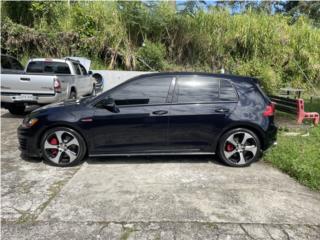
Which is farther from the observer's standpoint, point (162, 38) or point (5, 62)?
point (162, 38)

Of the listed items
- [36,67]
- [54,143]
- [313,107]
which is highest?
[36,67]

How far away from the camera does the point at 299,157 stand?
20.0ft

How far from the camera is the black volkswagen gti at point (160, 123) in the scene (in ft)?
19.2

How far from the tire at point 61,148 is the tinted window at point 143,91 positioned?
96cm

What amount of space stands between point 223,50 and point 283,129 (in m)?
9.13

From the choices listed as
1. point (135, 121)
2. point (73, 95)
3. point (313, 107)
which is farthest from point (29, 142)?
point (313, 107)

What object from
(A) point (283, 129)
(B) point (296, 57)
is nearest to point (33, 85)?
(A) point (283, 129)

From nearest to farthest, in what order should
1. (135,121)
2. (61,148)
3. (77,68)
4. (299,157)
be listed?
(135,121), (61,148), (299,157), (77,68)

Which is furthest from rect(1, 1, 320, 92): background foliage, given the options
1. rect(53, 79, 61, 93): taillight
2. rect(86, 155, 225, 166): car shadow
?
rect(86, 155, 225, 166): car shadow

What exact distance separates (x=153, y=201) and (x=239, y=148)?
6.92 feet

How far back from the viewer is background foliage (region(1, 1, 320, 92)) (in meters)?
16.1

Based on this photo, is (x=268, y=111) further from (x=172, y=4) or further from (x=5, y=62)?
(x=172, y=4)

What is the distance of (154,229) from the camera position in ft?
12.5

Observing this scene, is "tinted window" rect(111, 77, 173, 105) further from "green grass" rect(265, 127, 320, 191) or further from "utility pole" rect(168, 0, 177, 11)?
"utility pole" rect(168, 0, 177, 11)
